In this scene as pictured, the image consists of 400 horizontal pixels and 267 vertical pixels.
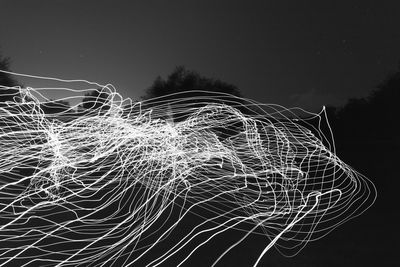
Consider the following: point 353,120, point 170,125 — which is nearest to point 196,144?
point 170,125

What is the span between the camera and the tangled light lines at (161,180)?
2172mm

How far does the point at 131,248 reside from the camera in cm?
210

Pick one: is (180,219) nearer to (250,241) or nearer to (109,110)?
(250,241)

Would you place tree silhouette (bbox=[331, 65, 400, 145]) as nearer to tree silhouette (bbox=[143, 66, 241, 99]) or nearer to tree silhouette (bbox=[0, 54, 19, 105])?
tree silhouette (bbox=[143, 66, 241, 99])

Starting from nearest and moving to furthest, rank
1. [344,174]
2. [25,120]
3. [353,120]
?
[25,120], [344,174], [353,120]

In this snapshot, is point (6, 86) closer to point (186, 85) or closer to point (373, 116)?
point (186, 85)

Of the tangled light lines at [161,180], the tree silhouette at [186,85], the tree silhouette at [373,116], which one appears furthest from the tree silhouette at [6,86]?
the tree silhouette at [373,116]

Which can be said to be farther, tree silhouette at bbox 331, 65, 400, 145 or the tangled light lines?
tree silhouette at bbox 331, 65, 400, 145

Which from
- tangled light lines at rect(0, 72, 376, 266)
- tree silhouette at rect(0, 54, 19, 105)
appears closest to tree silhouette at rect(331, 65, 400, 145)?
tangled light lines at rect(0, 72, 376, 266)

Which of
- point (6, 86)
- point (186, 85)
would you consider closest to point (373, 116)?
point (186, 85)

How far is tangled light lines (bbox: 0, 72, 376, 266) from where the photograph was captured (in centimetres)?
217

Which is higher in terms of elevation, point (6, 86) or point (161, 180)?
point (6, 86)

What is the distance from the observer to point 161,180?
2703 millimetres

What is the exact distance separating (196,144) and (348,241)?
141 cm
